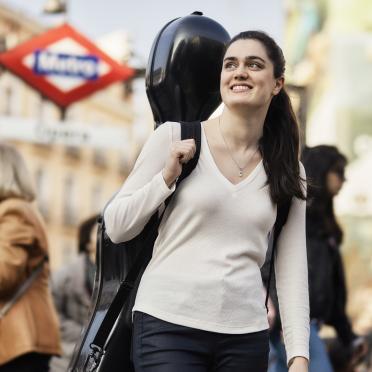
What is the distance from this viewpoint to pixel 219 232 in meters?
3.53

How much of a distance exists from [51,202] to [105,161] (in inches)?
216

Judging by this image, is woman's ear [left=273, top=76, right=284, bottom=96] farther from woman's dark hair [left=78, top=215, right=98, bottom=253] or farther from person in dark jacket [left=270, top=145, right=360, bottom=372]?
woman's dark hair [left=78, top=215, right=98, bottom=253]

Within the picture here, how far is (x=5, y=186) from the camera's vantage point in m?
5.72

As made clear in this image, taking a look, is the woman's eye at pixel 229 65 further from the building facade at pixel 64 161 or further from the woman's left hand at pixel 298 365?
the building facade at pixel 64 161

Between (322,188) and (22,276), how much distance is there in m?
1.46

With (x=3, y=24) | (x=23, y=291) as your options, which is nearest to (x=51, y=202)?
(x=3, y=24)

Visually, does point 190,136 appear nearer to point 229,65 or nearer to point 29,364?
point 229,65

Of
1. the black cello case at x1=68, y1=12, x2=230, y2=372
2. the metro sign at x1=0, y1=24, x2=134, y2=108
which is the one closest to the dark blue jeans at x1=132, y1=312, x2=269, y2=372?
the black cello case at x1=68, y1=12, x2=230, y2=372

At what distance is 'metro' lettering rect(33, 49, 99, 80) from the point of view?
13484 millimetres

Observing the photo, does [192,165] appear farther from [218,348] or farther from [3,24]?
[3,24]

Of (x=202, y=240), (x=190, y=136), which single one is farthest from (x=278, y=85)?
(x=202, y=240)

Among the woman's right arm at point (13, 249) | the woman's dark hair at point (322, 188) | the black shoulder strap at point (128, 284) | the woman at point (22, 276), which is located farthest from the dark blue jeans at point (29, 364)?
the black shoulder strap at point (128, 284)

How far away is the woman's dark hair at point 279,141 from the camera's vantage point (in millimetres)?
3701

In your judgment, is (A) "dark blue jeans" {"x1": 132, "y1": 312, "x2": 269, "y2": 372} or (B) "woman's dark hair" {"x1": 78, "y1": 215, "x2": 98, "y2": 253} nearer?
(A) "dark blue jeans" {"x1": 132, "y1": 312, "x2": 269, "y2": 372}
